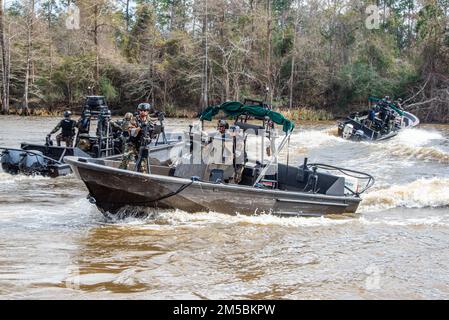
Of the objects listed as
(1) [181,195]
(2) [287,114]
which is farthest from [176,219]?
(2) [287,114]

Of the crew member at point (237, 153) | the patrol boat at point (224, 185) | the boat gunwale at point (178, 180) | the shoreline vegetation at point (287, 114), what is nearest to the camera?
the boat gunwale at point (178, 180)

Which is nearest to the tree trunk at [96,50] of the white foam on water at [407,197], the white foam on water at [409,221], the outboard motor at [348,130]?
the outboard motor at [348,130]

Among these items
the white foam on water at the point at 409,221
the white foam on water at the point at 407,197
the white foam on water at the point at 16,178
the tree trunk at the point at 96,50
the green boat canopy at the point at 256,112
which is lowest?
the white foam on water at the point at 409,221

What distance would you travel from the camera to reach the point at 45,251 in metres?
9.45

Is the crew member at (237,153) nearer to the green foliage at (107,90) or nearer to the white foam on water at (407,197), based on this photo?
the white foam on water at (407,197)

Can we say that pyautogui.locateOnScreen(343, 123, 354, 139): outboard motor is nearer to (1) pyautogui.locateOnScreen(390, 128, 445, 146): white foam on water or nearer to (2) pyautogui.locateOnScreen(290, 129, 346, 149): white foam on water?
(2) pyautogui.locateOnScreen(290, 129, 346, 149): white foam on water

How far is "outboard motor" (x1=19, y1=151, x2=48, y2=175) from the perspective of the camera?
1647cm

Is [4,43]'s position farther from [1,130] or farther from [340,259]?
[340,259]

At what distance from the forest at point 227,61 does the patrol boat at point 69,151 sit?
100.0ft

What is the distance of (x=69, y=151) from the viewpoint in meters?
16.7

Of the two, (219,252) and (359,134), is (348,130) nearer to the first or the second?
(359,134)

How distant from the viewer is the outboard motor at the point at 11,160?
54.0ft
